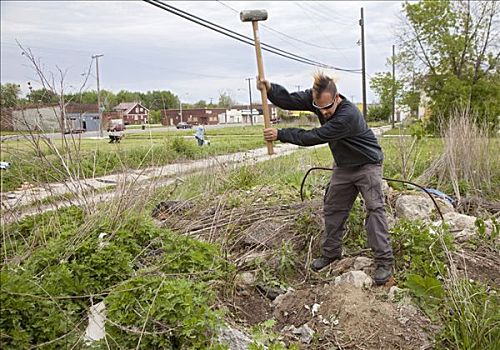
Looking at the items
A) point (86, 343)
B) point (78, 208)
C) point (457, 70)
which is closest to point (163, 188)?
point (78, 208)

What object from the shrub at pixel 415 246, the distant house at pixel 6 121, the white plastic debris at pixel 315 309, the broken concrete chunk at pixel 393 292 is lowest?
the white plastic debris at pixel 315 309

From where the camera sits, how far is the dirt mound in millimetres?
3150

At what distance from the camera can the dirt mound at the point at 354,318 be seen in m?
3.15

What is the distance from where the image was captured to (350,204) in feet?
13.9

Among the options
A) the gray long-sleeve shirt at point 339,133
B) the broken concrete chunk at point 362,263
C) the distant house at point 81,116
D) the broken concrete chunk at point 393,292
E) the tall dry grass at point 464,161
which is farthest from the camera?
the tall dry grass at point 464,161

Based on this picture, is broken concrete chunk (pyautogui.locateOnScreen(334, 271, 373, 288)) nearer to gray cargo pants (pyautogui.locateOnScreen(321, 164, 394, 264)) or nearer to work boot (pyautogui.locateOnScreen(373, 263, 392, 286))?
work boot (pyautogui.locateOnScreen(373, 263, 392, 286))

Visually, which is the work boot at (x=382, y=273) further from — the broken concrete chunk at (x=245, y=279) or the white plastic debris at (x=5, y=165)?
the white plastic debris at (x=5, y=165)

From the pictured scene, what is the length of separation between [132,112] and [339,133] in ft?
9.23

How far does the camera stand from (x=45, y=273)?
9.30 ft

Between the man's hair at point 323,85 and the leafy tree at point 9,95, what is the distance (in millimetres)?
2370

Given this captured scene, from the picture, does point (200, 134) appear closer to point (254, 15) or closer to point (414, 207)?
point (414, 207)

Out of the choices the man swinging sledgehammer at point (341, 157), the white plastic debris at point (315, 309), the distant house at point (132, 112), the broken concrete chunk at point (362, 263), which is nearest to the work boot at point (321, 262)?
the man swinging sledgehammer at point (341, 157)

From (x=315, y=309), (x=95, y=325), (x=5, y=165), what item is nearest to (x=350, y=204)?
(x=315, y=309)

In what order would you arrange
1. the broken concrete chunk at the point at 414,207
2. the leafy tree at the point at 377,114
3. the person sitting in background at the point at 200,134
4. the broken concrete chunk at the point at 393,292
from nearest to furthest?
the broken concrete chunk at the point at 393,292 < the broken concrete chunk at the point at 414,207 < the person sitting in background at the point at 200,134 < the leafy tree at the point at 377,114
